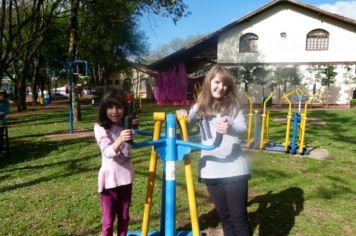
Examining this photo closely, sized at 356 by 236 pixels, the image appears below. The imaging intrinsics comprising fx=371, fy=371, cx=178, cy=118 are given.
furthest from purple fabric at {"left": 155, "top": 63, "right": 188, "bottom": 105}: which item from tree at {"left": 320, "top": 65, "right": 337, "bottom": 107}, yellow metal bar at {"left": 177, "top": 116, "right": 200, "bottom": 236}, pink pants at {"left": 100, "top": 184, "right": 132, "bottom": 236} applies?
yellow metal bar at {"left": 177, "top": 116, "right": 200, "bottom": 236}

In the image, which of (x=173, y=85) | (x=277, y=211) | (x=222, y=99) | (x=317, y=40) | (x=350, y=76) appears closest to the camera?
(x=222, y=99)

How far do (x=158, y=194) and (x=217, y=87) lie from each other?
278 cm

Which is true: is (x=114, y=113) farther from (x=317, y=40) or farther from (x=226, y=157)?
(x=317, y=40)

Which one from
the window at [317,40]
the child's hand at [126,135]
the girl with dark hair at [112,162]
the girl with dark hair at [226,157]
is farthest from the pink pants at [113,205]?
the window at [317,40]

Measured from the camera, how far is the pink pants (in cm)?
323

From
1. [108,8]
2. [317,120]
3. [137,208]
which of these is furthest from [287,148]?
[108,8]

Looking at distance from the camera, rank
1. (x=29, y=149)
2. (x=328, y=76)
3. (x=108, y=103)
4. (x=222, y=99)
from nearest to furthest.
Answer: (x=222, y=99) → (x=108, y=103) → (x=29, y=149) → (x=328, y=76)

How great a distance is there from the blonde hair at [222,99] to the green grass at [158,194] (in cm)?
176

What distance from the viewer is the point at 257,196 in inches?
207

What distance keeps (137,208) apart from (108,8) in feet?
45.3

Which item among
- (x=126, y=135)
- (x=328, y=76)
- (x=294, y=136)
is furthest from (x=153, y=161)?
(x=328, y=76)

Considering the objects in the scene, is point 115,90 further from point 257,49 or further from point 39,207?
point 257,49

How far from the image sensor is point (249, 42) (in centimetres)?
2500

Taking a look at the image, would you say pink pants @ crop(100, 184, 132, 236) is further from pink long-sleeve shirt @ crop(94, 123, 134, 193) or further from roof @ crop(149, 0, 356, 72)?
roof @ crop(149, 0, 356, 72)
